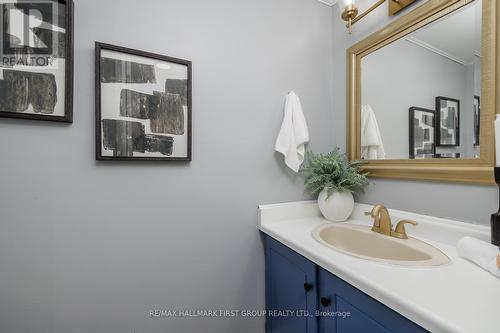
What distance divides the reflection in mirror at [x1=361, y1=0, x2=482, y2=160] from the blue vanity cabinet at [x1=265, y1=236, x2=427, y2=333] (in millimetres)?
710

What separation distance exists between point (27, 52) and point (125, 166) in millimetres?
506

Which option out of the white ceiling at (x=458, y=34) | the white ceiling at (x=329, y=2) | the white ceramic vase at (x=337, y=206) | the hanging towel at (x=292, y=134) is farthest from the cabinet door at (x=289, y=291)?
the white ceiling at (x=329, y=2)

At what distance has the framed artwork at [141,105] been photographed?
2.97 ft

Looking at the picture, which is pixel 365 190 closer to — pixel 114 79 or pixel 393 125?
pixel 393 125

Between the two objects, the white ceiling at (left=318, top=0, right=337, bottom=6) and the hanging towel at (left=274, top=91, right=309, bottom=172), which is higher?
the white ceiling at (left=318, top=0, right=337, bottom=6)

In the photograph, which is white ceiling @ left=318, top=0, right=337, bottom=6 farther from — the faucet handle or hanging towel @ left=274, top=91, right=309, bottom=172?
the faucet handle

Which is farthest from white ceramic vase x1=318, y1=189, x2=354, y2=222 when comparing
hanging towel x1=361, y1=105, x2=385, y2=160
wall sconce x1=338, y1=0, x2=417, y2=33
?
wall sconce x1=338, y1=0, x2=417, y2=33

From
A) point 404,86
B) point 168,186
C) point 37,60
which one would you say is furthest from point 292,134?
point 37,60

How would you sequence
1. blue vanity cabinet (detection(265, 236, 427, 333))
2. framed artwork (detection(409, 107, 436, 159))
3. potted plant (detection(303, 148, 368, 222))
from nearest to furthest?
blue vanity cabinet (detection(265, 236, 427, 333)) < framed artwork (detection(409, 107, 436, 159)) < potted plant (detection(303, 148, 368, 222))

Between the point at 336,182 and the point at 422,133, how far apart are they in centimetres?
44

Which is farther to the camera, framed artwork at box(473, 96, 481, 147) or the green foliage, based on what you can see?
the green foliage

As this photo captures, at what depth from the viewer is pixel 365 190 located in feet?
4.25

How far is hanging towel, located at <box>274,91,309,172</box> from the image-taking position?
4.04 ft

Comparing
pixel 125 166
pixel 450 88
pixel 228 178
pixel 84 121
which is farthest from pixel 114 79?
pixel 450 88
